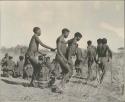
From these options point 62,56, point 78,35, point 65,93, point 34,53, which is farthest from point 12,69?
point 65,93

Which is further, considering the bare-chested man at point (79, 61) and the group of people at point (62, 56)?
the bare-chested man at point (79, 61)

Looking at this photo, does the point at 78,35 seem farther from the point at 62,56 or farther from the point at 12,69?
the point at 12,69

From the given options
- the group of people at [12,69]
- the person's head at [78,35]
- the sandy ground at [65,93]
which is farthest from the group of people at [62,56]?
the group of people at [12,69]

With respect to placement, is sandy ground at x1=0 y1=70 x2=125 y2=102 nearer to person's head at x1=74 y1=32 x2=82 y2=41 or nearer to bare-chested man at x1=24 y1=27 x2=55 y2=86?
bare-chested man at x1=24 y1=27 x2=55 y2=86

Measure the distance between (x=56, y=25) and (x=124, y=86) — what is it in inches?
150

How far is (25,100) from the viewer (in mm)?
16672

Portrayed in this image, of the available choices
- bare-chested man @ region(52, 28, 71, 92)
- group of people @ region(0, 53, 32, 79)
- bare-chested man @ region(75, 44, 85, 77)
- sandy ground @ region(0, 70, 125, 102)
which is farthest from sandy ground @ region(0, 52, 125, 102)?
bare-chested man @ region(75, 44, 85, 77)

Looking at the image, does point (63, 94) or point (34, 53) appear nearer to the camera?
point (63, 94)

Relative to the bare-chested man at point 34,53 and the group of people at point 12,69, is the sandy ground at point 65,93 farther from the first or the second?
the group of people at point 12,69

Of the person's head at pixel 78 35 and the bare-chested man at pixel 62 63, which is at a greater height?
the person's head at pixel 78 35

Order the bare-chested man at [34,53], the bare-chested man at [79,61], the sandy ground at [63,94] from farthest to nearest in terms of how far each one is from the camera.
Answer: the bare-chested man at [79,61], the bare-chested man at [34,53], the sandy ground at [63,94]

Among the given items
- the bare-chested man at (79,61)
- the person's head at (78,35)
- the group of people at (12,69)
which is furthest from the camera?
the bare-chested man at (79,61)

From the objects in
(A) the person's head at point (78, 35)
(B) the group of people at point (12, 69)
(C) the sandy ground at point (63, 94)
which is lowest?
(C) the sandy ground at point (63, 94)

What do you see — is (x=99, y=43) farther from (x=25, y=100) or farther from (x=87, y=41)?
(x=25, y=100)
